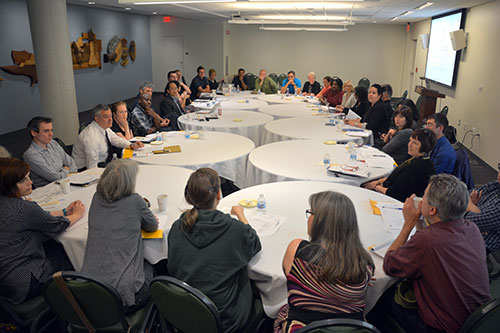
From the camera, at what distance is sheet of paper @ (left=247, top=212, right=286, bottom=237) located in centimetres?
258

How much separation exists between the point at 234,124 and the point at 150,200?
328 cm

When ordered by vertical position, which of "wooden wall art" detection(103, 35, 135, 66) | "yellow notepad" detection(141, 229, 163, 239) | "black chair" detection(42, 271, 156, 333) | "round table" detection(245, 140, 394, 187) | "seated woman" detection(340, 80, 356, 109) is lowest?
"black chair" detection(42, 271, 156, 333)

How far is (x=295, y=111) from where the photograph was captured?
7.72 metres

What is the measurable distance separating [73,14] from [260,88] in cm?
591

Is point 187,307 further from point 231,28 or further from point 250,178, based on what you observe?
point 231,28

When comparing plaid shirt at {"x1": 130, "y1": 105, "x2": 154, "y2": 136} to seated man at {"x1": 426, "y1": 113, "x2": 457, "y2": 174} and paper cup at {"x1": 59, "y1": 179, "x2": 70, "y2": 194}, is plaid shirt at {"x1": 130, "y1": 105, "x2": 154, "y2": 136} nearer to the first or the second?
paper cup at {"x1": 59, "y1": 179, "x2": 70, "y2": 194}

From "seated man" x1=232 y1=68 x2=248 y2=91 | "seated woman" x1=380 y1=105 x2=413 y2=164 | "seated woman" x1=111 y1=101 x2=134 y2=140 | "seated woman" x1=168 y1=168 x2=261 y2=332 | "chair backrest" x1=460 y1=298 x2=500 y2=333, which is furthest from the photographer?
"seated man" x1=232 y1=68 x2=248 y2=91

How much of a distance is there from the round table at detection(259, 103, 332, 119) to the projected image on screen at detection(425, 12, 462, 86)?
406cm

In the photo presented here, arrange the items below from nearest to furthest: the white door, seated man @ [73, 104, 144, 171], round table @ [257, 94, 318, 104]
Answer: seated man @ [73, 104, 144, 171] → round table @ [257, 94, 318, 104] → the white door

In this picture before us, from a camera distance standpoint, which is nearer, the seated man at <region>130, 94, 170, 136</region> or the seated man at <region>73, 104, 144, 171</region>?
the seated man at <region>73, 104, 144, 171</region>

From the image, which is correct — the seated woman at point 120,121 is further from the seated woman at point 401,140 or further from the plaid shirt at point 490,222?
the plaid shirt at point 490,222

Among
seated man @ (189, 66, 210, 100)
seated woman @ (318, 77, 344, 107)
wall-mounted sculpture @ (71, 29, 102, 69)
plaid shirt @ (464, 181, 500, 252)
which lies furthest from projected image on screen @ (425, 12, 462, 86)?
wall-mounted sculpture @ (71, 29, 102, 69)

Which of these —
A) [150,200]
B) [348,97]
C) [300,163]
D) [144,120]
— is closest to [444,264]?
[150,200]

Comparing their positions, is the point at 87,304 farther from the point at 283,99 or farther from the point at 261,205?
the point at 283,99
